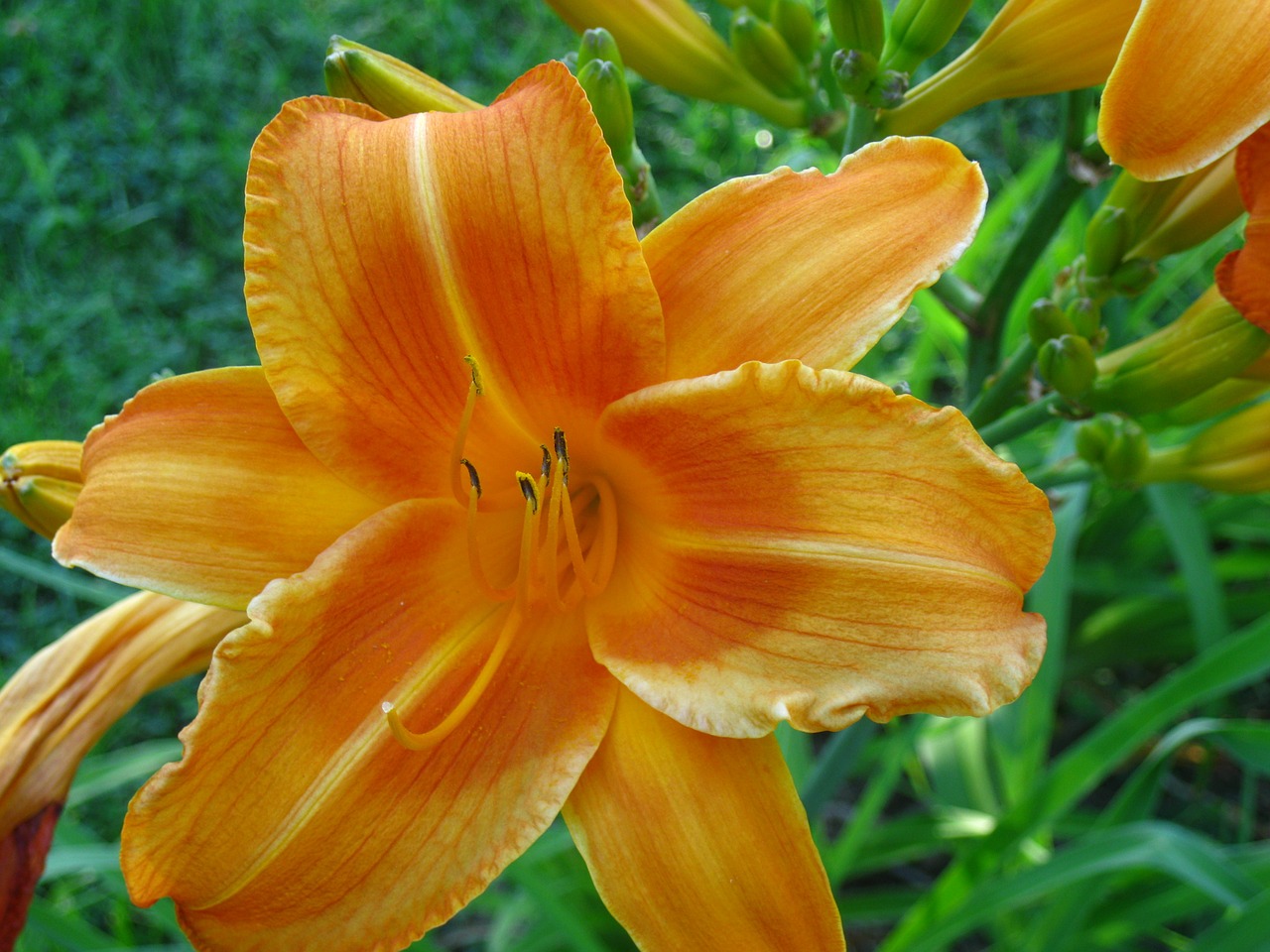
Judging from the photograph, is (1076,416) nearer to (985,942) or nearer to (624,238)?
(624,238)

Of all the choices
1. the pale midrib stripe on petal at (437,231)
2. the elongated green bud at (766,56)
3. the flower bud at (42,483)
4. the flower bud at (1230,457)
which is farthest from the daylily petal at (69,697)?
the flower bud at (1230,457)

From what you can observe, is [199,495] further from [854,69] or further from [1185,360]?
[1185,360]

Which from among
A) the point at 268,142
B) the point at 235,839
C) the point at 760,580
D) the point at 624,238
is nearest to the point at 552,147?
the point at 624,238

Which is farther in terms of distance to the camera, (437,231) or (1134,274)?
(1134,274)

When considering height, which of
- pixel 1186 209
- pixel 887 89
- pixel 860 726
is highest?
pixel 887 89

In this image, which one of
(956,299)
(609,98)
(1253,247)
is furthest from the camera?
(956,299)

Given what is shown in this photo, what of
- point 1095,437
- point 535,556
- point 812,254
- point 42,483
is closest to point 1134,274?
point 1095,437
